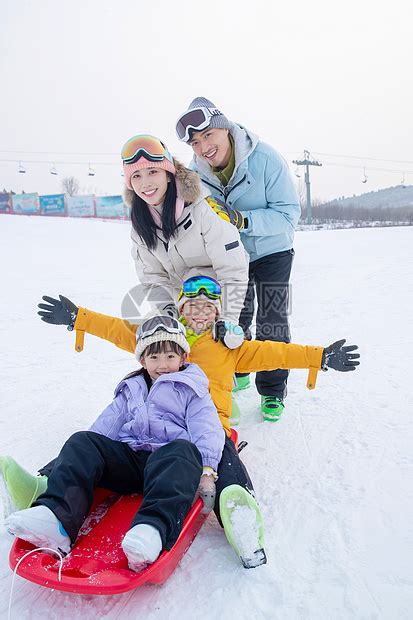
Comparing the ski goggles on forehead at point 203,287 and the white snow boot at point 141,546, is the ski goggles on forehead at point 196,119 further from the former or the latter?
the white snow boot at point 141,546

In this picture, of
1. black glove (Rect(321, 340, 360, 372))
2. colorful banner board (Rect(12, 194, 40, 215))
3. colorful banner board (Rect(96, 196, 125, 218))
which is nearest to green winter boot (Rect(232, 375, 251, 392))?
black glove (Rect(321, 340, 360, 372))

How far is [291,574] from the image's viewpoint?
1617mm

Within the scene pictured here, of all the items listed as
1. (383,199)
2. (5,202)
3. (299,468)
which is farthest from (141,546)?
(383,199)

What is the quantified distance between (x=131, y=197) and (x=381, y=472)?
78.2 inches

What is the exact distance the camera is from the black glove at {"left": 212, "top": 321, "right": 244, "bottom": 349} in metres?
2.46

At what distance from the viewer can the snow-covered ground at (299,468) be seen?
1497 mm

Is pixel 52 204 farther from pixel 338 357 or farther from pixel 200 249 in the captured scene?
pixel 338 357

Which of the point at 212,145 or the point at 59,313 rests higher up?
the point at 212,145

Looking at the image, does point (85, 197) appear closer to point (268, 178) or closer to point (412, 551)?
point (268, 178)

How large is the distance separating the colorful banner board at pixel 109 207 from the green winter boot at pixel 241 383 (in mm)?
22574

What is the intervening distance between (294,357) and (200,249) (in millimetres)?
810

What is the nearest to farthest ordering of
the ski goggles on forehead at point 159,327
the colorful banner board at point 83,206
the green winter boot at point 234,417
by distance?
the ski goggles on forehead at point 159,327 → the green winter boot at point 234,417 → the colorful banner board at point 83,206

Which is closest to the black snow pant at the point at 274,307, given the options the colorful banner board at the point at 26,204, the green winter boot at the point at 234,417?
the green winter boot at the point at 234,417

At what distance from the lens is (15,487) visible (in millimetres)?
1724
